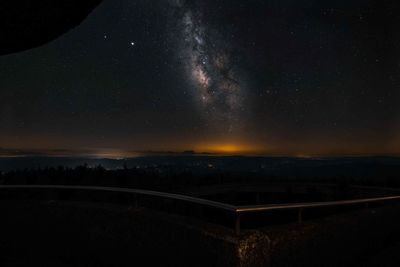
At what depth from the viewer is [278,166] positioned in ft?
610

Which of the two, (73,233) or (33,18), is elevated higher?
(33,18)

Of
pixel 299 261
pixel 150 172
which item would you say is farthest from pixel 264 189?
pixel 299 261

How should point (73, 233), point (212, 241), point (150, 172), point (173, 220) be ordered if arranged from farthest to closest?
1. point (150, 172)
2. point (73, 233)
3. point (173, 220)
4. point (212, 241)

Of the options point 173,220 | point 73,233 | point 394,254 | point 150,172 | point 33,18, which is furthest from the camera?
point 150,172

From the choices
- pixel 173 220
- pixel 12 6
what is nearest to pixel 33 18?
pixel 12 6

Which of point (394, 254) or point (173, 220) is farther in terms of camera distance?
point (394, 254)

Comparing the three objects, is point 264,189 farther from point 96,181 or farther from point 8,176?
A: point 8,176

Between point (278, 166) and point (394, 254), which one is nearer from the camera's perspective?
point (394, 254)

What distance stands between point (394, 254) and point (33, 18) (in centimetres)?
734

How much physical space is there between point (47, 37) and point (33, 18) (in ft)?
2.17

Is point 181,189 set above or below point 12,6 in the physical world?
below

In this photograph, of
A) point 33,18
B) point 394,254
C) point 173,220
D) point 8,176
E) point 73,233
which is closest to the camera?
point 33,18

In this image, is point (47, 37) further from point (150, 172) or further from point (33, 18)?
point (150, 172)

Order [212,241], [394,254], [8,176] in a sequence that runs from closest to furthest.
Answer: [212,241], [394,254], [8,176]
